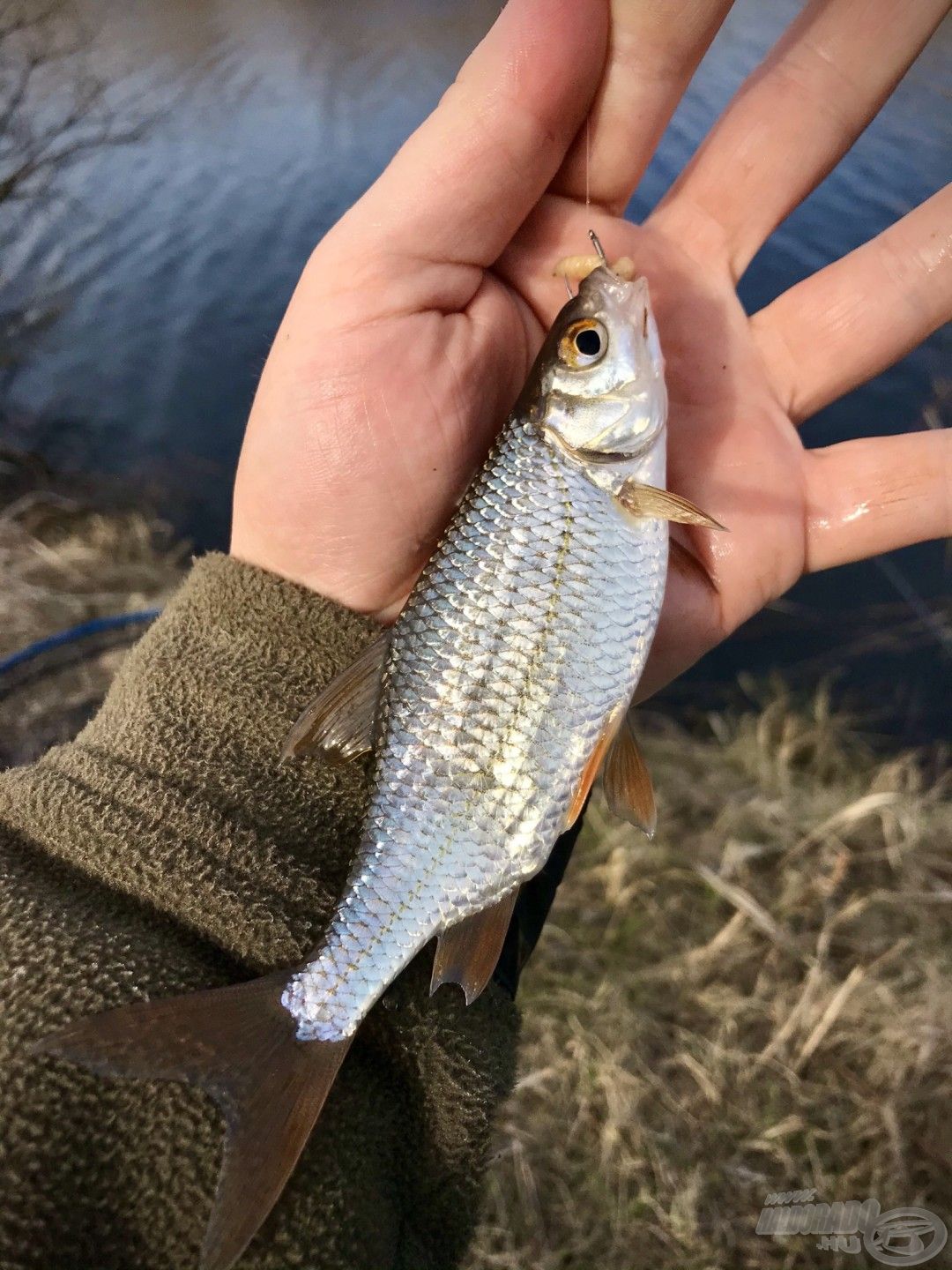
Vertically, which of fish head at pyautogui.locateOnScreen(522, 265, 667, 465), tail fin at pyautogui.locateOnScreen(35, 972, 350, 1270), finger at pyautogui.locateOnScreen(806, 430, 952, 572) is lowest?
tail fin at pyautogui.locateOnScreen(35, 972, 350, 1270)

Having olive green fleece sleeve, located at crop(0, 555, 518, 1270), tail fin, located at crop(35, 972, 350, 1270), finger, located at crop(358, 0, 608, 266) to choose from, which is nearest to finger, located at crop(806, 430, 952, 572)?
finger, located at crop(358, 0, 608, 266)

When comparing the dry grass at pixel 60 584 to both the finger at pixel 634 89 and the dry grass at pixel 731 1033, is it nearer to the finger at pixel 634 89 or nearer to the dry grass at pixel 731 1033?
the dry grass at pixel 731 1033

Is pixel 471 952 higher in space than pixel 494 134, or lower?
lower

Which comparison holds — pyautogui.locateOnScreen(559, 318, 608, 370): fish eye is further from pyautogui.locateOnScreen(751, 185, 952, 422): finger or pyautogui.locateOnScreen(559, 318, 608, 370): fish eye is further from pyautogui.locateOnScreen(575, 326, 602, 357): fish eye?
pyautogui.locateOnScreen(751, 185, 952, 422): finger

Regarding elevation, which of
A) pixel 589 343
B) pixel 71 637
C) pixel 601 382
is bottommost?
pixel 71 637

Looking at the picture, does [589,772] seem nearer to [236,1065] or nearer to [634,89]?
[236,1065]

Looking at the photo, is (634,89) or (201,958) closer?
(201,958)

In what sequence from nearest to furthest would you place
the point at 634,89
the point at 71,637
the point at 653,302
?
the point at 634,89 < the point at 653,302 < the point at 71,637

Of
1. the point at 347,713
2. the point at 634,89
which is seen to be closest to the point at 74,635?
the point at 347,713
